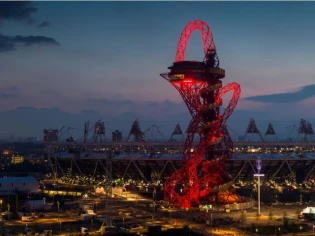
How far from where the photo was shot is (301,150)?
8806cm

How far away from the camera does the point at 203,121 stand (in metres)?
56.4

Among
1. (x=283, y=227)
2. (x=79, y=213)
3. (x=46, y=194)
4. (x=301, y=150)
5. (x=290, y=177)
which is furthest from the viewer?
(x=301, y=150)

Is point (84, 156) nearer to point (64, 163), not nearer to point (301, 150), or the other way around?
point (64, 163)

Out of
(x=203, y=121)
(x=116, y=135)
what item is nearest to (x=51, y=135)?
(x=116, y=135)

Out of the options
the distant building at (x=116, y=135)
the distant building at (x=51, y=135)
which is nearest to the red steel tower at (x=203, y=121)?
the distant building at (x=116, y=135)

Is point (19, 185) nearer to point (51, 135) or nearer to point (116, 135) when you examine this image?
point (51, 135)

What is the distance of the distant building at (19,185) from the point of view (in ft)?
222

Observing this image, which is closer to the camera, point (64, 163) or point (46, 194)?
point (46, 194)

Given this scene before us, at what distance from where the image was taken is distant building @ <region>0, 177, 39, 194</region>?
67544mm

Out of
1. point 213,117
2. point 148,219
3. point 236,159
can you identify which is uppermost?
point 213,117

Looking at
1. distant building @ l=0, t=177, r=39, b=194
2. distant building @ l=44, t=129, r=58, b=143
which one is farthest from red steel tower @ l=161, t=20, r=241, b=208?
distant building @ l=44, t=129, r=58, b=143

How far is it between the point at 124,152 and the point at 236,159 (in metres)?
23.7

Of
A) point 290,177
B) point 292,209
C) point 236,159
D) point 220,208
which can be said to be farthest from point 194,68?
point 290,177

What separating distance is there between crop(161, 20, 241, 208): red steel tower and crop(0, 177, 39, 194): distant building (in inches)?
875
